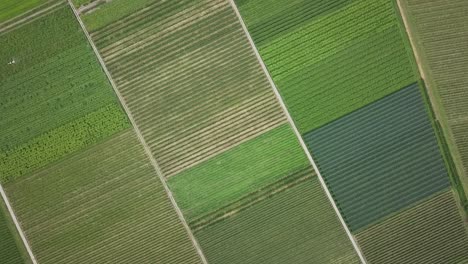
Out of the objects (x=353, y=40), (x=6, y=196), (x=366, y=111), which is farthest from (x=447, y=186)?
(x=6, y=196)

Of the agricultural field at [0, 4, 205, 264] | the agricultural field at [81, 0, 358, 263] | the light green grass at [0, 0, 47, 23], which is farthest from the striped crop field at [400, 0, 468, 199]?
the light green grass at [0, 0, 47, 23]

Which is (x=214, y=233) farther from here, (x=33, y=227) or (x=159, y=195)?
(x=33, y=227)

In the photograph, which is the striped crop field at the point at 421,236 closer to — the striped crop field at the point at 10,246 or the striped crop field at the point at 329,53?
the striped crop field at the point at 329,53

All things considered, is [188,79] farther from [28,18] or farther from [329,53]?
[28,18]

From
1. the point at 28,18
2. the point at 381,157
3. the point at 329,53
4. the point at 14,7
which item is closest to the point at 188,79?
the point at 329,53

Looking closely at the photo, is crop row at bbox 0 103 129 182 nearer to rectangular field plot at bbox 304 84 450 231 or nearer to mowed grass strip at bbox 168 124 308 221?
mowed grass strip at bbox 168 124 308 221
